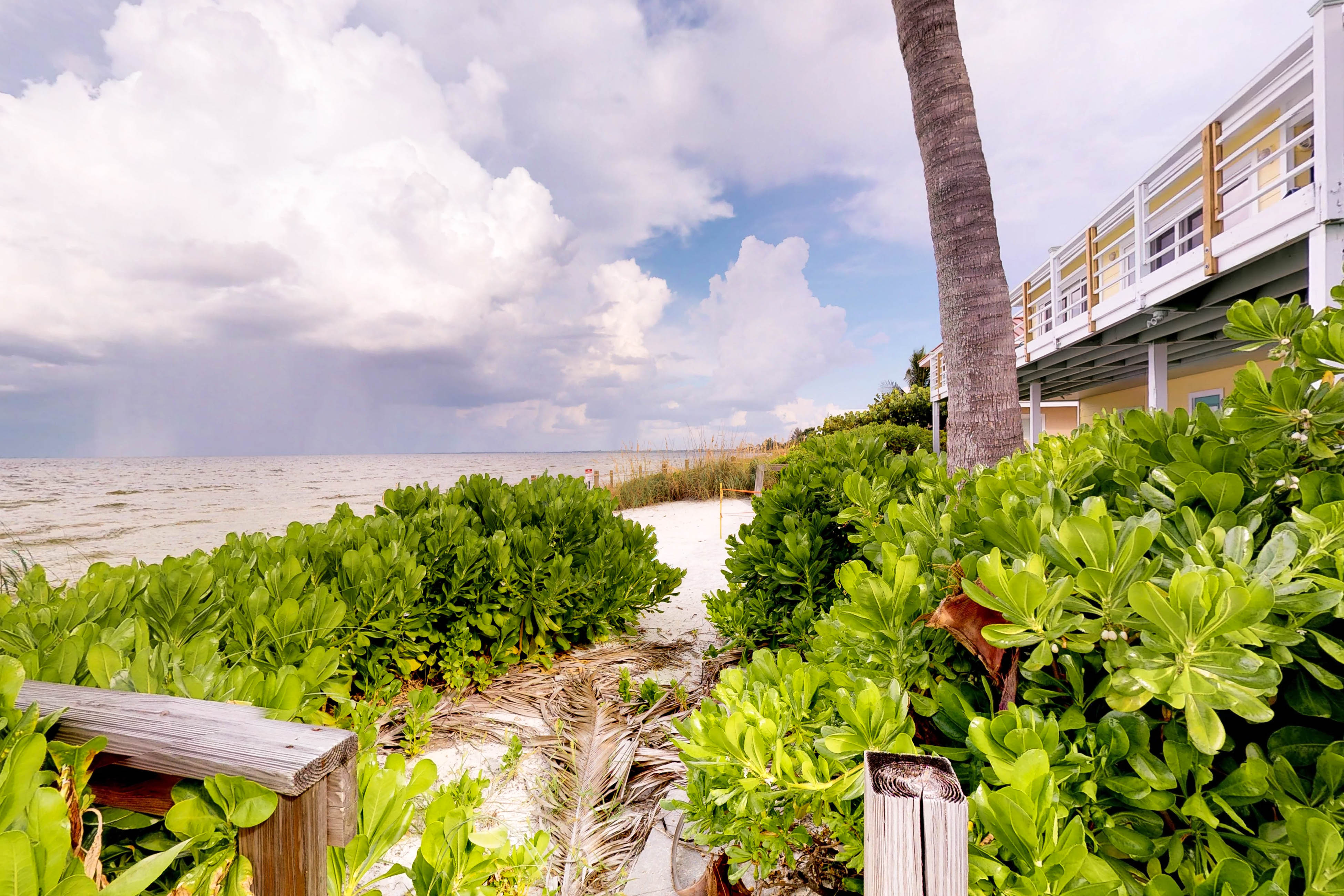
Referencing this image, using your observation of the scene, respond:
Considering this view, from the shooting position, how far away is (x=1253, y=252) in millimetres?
5699

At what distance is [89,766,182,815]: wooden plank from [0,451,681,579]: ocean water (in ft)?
5.96

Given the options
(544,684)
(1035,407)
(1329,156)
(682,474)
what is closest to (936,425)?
(1035,407)

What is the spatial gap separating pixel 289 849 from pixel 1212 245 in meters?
9.31

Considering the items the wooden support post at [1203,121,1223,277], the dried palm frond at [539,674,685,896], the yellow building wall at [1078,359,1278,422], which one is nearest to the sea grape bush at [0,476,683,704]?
the dried palm frond at [539,674,685,896]

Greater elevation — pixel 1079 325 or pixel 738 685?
pixel 1079 325

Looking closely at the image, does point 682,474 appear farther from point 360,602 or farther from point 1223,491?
point 1223,491

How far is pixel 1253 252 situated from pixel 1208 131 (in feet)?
6.82

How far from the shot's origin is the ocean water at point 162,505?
28.5 ft

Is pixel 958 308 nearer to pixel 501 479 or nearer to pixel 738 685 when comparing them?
pixel 738 685

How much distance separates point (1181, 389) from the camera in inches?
513

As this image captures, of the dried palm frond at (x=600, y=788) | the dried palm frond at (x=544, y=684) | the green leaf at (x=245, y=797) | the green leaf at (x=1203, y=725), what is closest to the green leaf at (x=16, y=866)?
the green leaf at (x=245, y=797)

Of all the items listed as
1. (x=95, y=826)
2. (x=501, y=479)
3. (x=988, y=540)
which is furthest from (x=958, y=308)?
(x=95, y=826)

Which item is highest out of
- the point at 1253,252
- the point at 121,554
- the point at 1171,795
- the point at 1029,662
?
the point at 1253,252

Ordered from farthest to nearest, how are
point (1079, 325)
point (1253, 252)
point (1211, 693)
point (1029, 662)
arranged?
point (1079, 325)
point (1253, 252)
point (1029, 662)
point (1211, 693)
